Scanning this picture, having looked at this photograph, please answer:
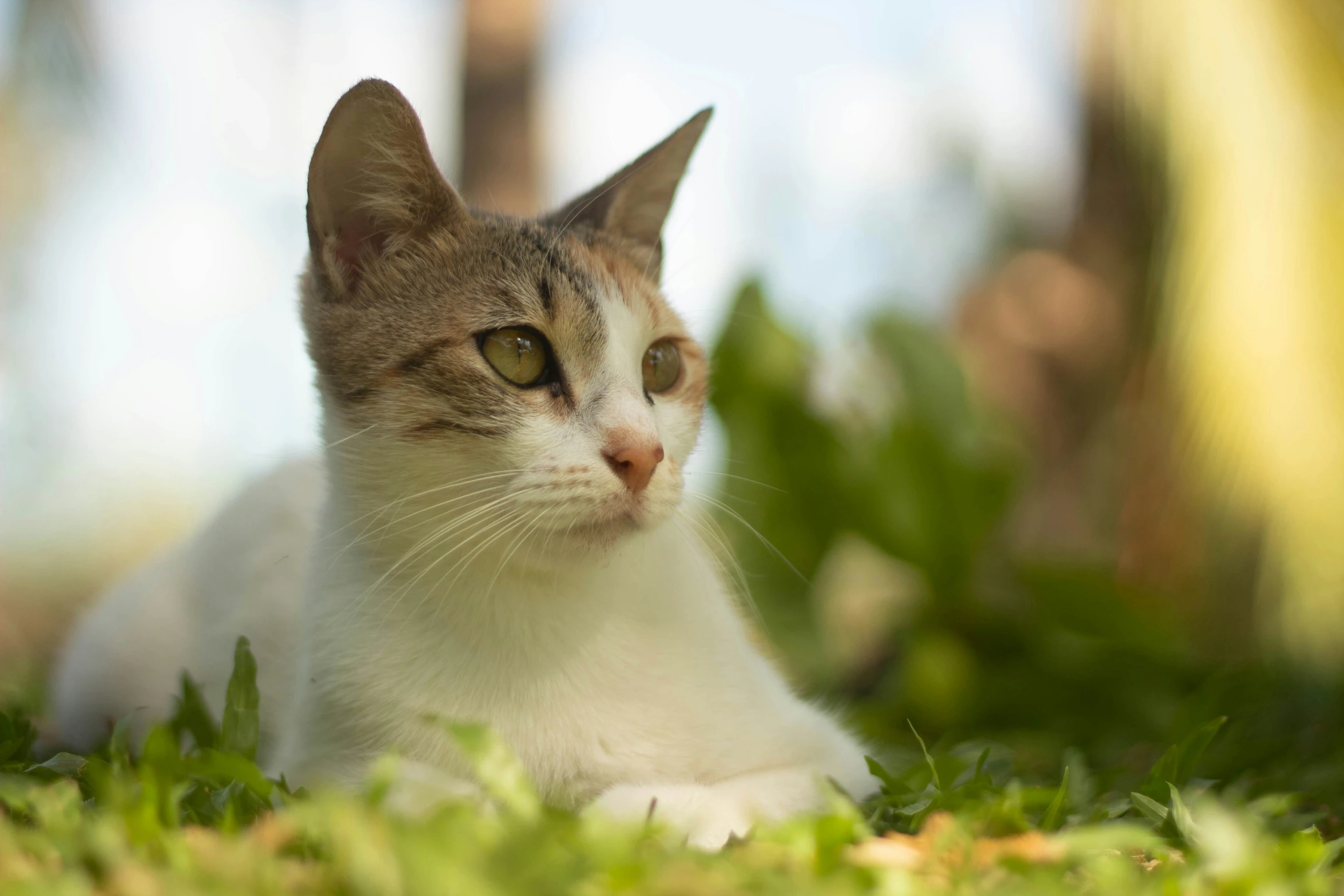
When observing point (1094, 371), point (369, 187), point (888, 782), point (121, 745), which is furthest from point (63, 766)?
point (1094, 371)

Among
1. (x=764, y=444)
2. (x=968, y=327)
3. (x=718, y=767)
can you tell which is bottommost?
(x=718, y=767)

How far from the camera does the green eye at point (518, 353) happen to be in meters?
1.37

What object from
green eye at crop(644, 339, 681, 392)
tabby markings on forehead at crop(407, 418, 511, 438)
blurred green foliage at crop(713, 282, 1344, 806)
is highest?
green eye at crop(644, 339, 681, 392)

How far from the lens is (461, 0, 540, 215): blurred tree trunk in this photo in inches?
137

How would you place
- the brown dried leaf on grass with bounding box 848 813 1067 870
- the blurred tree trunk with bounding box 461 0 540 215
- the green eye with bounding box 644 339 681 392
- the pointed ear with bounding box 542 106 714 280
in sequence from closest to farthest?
the brown dried leaf on grass with bounding box 848 813 1067 870 < the green eye with bounding box 644 339 681 392 < the pointed ear with bounding box 542 106 714 280 < the blurred tree trunk with bounding box 461 0 540 215

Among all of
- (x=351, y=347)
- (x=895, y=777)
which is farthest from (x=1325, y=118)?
(x=351, y=347)

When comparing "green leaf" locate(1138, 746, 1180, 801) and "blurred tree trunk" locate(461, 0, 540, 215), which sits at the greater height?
"blurred tree trunk" locate(461, 0, 540, 215)

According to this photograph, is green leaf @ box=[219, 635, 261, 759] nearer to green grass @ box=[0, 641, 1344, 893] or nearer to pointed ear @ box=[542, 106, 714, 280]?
green grass @ box=[0, 641, 1344, 893]

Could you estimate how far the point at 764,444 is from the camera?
2664 mm

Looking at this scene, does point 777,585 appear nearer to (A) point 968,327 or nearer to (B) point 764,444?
(B) point 764,444

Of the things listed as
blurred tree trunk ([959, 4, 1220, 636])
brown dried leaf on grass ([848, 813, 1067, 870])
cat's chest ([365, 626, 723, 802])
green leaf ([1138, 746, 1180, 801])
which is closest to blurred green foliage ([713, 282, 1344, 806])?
blurred tree trunk ([959, 4, 1220, 636])

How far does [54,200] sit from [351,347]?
2.27 metres

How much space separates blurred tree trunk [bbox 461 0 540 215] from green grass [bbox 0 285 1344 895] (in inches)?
48.9

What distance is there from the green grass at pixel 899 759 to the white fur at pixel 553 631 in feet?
0.37
